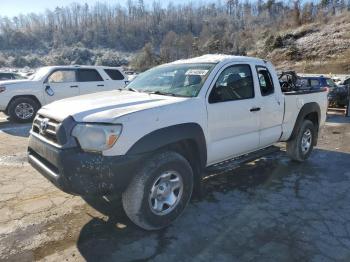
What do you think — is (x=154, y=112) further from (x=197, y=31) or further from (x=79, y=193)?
(x=197, y=31)

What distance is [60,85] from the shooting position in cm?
1121

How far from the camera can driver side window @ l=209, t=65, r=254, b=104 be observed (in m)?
4.47

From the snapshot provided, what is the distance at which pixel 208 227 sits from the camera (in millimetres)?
4004

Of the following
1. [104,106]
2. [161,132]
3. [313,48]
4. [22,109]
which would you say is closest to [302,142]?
[161,132]

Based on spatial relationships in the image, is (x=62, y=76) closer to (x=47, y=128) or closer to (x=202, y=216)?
(x=47, y=128)

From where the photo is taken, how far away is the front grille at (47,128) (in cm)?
367

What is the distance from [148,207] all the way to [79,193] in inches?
28.1

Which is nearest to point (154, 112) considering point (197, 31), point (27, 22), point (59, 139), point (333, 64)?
point (59, 139)

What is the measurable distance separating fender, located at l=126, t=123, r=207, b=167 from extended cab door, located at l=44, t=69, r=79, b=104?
26.0 feet

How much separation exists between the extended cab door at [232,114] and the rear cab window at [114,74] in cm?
764

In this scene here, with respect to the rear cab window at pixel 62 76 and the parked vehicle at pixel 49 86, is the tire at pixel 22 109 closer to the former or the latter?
the parked vehicle at pixel 49 86

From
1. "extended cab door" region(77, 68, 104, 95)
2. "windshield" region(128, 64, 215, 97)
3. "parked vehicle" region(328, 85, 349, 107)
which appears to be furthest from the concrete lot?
"parked vehicle" region(328, 85, 349, 107)

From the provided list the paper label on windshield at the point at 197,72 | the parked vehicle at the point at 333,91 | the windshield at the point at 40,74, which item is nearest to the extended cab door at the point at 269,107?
the paper label on windshield at the point at 197,72

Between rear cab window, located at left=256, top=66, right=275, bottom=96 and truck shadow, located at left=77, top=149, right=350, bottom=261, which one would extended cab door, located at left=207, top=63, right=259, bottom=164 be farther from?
truck shadow, located at left=77, top=149, right=350, bottom=261
